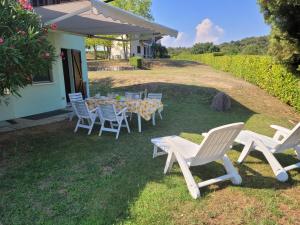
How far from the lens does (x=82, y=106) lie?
641 centimetres

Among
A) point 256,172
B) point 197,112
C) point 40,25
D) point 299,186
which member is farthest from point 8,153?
point 197,112

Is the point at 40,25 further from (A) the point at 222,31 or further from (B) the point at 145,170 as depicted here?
(A) the point at 222,31

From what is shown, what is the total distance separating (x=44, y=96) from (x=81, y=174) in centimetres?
575

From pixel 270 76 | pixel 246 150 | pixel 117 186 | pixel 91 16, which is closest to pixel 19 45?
pixel 117 186

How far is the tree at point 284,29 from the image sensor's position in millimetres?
7477

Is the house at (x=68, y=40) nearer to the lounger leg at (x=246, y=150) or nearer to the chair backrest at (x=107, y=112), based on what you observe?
the chair backrest at (x=107, y=112)

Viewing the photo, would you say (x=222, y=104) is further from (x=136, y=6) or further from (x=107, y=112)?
(x=136, y=6)

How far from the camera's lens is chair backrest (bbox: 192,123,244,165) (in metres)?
3.47

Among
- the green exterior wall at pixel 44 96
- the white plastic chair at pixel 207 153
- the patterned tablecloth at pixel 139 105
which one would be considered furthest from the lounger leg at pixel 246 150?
the green exterior wall at pixel 44 96

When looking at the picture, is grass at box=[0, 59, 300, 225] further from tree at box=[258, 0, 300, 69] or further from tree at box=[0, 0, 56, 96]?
tree at box=[258, 0, 300, 69]

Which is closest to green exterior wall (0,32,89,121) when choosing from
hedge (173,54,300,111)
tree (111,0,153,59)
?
hedge (173,54,300,111)

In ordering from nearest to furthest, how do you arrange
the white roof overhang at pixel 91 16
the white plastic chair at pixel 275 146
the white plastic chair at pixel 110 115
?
the white plastic chair at pixel 275 146
the white roof overhang at pixel 91 16
the white plastic chair at pixel 110 115

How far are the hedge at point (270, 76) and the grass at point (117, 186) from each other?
5049mm

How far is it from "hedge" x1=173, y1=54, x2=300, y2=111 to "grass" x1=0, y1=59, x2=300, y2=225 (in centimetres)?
505
